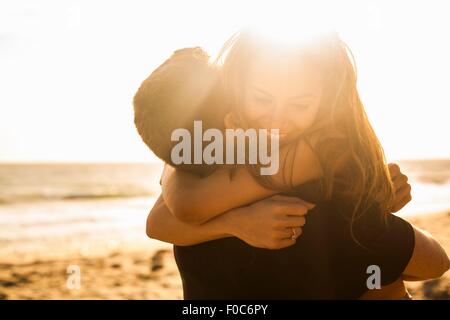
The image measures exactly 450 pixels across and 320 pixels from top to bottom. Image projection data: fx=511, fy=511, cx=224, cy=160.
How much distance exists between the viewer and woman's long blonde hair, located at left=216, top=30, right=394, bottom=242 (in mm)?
1399

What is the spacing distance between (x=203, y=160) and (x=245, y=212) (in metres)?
0.18

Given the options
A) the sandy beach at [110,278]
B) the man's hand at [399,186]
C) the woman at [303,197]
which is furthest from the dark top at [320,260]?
the sandy beach at [110,278]

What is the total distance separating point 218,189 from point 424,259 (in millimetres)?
591

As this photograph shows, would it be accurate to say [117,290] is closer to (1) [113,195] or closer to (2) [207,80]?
(2) [207,80]

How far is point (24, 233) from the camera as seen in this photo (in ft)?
35.9

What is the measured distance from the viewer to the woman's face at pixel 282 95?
1486 mm

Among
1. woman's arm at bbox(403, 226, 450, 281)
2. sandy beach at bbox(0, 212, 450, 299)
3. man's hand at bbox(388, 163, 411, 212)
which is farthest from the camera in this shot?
sandy beach at bbox(0, 212, 450, 299)

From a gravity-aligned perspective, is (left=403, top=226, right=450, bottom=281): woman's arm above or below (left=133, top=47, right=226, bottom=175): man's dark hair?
below

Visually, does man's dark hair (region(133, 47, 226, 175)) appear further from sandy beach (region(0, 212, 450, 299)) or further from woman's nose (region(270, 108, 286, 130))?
sandy beach (region(0, 212, 450, 299))

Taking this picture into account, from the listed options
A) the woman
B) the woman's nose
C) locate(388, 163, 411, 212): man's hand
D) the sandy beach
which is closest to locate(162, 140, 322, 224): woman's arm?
the woman

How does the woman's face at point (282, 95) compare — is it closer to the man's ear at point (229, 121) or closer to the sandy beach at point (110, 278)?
the man's ear at point (229, 121)

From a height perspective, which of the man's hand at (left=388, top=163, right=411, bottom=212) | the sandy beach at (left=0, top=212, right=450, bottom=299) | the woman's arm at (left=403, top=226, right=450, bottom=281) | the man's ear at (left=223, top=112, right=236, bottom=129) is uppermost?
the man's ear at (left=223, top=112, right=236, bottom=129)

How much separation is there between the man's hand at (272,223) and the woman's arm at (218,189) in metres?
0.04

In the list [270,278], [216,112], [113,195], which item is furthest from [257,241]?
[113,195]
